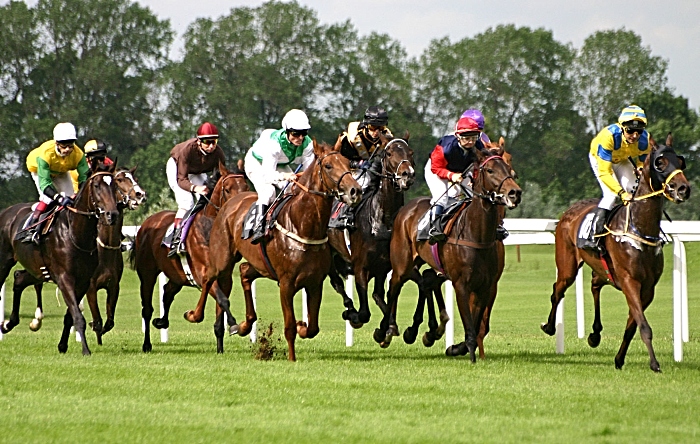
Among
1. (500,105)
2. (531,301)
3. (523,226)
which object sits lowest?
(531,301)

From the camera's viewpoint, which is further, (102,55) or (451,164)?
(102,55)

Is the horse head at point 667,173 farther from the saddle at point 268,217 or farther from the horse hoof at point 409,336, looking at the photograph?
the saddle at point 268,217

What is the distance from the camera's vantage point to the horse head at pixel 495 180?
10094mm

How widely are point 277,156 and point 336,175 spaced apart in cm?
138

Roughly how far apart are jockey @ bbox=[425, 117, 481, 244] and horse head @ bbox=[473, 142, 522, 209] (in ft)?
1.17

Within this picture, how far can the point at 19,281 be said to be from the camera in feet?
47.4

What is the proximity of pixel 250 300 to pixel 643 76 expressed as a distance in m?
56.9

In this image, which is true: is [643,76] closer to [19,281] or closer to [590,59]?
[590,59]

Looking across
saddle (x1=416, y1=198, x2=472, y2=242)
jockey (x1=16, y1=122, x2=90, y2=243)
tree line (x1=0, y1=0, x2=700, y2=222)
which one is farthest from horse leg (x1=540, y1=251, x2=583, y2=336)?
tree line (x1=0, y1=0, x2=700, y2=222)

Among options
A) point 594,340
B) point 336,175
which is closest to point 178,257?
point 336,175

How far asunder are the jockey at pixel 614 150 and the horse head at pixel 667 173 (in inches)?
16.3

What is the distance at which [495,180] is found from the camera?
10281 mm

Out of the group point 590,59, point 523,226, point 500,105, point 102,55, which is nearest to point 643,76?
point 590,59

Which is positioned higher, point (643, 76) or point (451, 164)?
point (643, 76)
